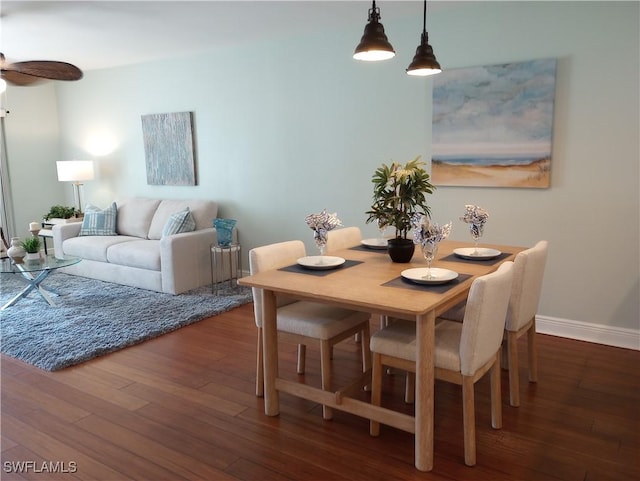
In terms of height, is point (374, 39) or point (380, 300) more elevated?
point (374, 39)

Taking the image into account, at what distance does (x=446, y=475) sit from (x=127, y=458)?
4.61ft

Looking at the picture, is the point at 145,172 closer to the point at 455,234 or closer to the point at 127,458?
the point at 455,234

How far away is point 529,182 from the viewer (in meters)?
3.63

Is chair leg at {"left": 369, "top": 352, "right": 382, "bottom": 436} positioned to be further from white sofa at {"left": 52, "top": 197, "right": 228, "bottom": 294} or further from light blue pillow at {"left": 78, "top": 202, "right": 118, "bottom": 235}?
light blue pillow at {"left": 78, "top": 202, "right": 118, "bottom": 235}

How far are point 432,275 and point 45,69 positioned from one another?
3.31 metres

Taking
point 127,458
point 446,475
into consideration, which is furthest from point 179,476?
point 446,475

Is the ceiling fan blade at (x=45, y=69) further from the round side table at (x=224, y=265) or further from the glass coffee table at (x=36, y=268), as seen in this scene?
the round side table at (x=224, y=265)

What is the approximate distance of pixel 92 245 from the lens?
5.38 metres

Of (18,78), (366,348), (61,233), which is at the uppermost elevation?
(18,78)

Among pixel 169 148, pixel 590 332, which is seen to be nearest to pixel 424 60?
pixel 590 332

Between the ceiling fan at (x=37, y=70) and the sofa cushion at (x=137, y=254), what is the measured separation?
1727 millimetres

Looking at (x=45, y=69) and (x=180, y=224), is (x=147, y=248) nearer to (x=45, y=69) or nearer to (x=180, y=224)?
(x=180, y=224)

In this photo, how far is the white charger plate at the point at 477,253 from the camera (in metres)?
2.82
